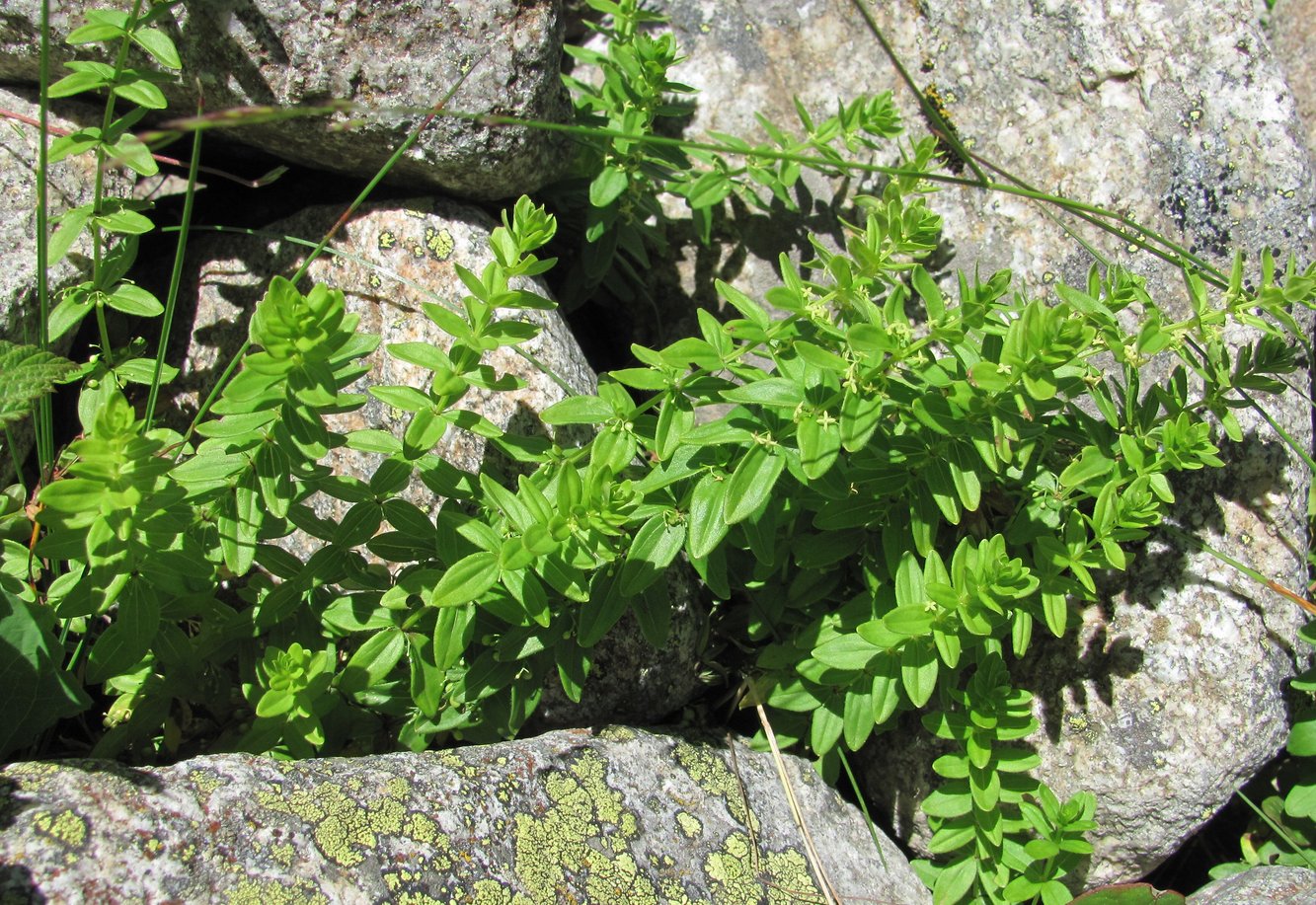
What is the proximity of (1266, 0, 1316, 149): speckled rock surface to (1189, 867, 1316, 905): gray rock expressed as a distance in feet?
9.90

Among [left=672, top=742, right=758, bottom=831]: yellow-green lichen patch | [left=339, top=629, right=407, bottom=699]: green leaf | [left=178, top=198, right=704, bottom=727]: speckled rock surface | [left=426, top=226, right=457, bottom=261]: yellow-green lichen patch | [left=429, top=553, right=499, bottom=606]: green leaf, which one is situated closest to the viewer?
[left=429, top=553, right=499, bottom=606]: green leaf

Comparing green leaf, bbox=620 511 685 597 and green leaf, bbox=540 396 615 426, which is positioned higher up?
green leaf, bbox=540 396 615 426

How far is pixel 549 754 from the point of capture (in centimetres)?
305

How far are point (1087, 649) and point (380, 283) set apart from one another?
9.12ft

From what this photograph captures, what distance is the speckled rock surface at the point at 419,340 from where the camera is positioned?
342 cm

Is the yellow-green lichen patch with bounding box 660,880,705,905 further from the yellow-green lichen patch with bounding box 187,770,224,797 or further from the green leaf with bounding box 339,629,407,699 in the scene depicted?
the yellow-green lichen patch with bounding box 187,770,224,797

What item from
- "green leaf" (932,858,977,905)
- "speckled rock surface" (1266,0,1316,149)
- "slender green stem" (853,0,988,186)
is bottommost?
"green leaf" (932,858,977,905)

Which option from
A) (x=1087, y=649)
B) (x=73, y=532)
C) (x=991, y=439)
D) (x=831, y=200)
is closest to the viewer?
(x=73, y=532)

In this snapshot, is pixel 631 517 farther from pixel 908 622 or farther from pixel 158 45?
pixel 158 45

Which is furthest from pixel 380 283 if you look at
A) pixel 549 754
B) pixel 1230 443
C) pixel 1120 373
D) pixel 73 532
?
pixel 1230 443

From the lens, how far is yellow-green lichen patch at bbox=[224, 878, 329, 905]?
225cm

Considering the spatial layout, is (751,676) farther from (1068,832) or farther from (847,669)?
(1068,832)

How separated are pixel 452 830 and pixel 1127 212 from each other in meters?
3.25

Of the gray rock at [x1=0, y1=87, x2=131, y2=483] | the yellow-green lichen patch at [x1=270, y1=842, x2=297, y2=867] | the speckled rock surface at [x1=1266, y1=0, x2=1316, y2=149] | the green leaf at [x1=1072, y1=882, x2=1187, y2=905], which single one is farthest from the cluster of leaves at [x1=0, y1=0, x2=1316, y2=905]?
the speckled rock surface at [x1=1266, y1=0, x2=1316, y2=149]
